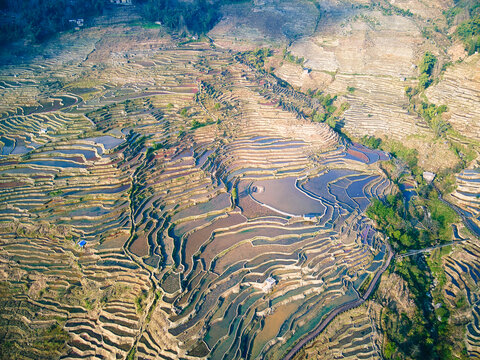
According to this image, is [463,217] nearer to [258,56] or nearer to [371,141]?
[371,141]

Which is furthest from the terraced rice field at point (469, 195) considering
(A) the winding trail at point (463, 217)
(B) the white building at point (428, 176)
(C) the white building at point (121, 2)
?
(C) the white building at point (121, 2)

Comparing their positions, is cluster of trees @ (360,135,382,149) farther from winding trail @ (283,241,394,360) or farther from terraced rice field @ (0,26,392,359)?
winding trail @ (283,241,394,360)

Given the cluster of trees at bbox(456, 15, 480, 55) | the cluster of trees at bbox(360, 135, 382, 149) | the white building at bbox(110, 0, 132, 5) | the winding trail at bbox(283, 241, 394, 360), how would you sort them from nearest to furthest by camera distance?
the winding trail at bbox(283, 241, 394, 360)
the cluster of trees at bbox(360, 135, 382, 149)
the cluster of trees at bbox(456, 15, 480, 55)
the white building at bbox(110, 0, 132, 5)

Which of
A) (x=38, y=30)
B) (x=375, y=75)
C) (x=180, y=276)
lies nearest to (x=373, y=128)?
(x=375, y=75)

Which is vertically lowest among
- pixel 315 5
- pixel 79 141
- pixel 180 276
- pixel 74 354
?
pixel 74 354

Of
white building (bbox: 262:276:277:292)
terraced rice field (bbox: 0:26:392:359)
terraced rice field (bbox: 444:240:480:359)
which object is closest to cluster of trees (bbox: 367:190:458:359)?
terraced rice field (bbox: 444:240:480:359)

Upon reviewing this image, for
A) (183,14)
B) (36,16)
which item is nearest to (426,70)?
(183,14)

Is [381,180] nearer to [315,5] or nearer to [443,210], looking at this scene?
[443,210]
